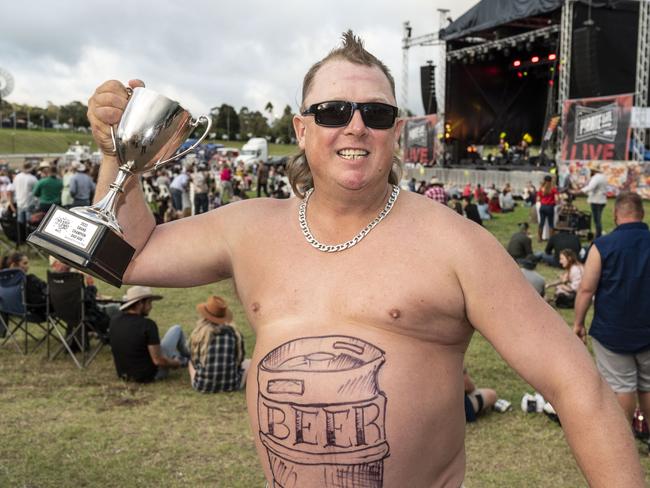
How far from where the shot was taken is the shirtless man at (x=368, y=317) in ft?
5.20

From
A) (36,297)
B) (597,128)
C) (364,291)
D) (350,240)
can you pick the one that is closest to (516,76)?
(597,128)

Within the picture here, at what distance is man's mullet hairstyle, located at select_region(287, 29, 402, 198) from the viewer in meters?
1.86

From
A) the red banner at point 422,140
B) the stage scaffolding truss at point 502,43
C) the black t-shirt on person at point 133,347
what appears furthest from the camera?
the red banner at point 422,140

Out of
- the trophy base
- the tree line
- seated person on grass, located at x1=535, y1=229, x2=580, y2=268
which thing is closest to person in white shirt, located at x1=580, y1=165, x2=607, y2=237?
seated person on grass, located at x1=535, y1=229, x2=580, y2=268

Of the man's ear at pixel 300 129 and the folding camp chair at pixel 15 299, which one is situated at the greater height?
the man's ear at pixel 300 129

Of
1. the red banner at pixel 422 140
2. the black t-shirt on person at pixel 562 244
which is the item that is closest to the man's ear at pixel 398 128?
the black t-shirt on person at pixel 562 244

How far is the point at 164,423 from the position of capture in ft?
17.6

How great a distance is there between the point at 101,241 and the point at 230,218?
429 millimetres

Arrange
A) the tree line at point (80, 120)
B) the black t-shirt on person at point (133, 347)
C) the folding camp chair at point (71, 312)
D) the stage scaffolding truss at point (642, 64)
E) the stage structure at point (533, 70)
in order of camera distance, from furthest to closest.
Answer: the tree line at point (80, 120), the stage structure at point (533, 70), the stage scaffolding truss at point (642, 64), the folding camp chair at point (71, 312), the black t-shirt on person at point (133, 347)

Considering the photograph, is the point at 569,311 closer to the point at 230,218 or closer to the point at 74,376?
the point at 74,376

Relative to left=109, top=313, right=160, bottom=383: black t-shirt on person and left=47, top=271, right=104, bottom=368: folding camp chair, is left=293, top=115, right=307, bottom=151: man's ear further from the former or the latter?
left=47, top=271, right=104, bottom=368: folding camp chair

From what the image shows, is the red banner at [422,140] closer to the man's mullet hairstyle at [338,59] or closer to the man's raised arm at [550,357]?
the man's mullet hairstyle at [338,59]

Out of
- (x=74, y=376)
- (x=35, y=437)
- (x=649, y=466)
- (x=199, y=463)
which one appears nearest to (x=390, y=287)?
(x=199, y=463)

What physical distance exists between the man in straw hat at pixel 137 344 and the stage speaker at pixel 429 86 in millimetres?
25434
